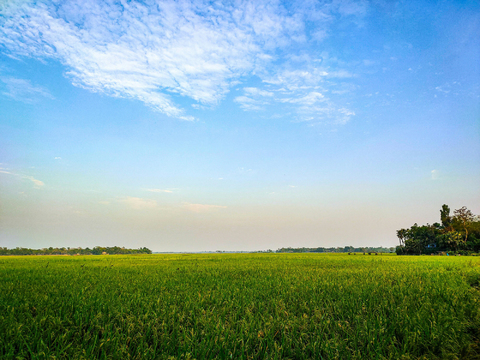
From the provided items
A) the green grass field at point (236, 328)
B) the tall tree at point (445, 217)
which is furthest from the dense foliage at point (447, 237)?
the green grass field at point (236, 328)

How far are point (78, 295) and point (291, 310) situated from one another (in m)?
3.95

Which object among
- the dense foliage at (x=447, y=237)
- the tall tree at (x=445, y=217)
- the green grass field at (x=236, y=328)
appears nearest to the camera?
the green grass field at (x=236, y=328)

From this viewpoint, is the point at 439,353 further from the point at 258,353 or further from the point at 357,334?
the point at 258,353

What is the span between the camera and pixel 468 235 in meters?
66.0

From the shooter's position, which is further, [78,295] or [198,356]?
[78,295]

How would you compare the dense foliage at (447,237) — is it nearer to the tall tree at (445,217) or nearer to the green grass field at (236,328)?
the tall tree at (445,217)

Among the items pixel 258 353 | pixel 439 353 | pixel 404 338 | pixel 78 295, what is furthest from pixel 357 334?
pixel 78 295

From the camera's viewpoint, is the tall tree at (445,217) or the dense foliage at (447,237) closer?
the dense foliage at (447,237)

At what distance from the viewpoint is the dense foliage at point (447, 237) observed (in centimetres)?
5822

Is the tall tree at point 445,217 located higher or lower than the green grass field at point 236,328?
higher

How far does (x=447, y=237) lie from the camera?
62406mm

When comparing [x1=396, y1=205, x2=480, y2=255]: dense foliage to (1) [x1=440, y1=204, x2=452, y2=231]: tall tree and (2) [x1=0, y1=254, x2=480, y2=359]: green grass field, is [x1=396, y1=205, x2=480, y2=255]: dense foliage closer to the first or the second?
(1) [x1=440, y1=204, x2=452, y2=231]: tall tree

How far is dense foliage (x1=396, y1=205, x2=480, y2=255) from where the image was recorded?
5822 cm

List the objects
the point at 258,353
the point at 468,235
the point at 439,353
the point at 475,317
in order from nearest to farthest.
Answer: the point at 258,353 < the point at 439,353 < the point at 475,317 < the point at 468,235
